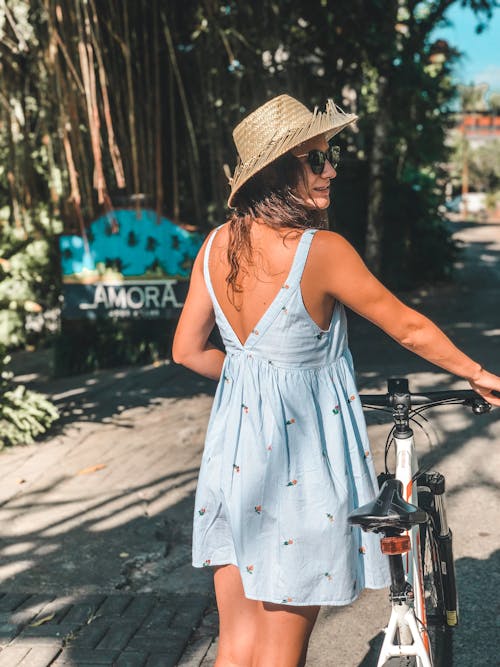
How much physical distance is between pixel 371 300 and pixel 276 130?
55 cm

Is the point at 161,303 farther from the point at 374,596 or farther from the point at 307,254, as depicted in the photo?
the point at 307,254

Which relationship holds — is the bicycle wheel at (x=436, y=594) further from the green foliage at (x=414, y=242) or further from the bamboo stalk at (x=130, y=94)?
the green foliage at (x=414, y=242)

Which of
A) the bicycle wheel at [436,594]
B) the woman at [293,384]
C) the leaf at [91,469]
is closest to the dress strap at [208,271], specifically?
the woman at [293,384]

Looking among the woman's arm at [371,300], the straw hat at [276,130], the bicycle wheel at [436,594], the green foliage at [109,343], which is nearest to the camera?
the woman's arm at [371,300]

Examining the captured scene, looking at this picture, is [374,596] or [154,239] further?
[154,239]

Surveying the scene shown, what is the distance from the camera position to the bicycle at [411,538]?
1955 mm

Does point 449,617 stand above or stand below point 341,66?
below

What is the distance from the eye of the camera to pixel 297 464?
2121mm

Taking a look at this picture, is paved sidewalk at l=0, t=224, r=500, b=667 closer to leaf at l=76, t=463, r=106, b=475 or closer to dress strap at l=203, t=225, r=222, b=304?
leaf at l=76, t=463, r=106, b=475

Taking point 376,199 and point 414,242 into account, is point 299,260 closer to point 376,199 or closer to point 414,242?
point 376,199

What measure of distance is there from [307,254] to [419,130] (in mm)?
13653

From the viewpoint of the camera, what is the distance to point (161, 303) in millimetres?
7461

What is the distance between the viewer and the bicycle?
6.41 feet

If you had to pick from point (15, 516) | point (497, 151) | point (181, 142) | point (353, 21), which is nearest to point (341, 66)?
point (353, 21)
